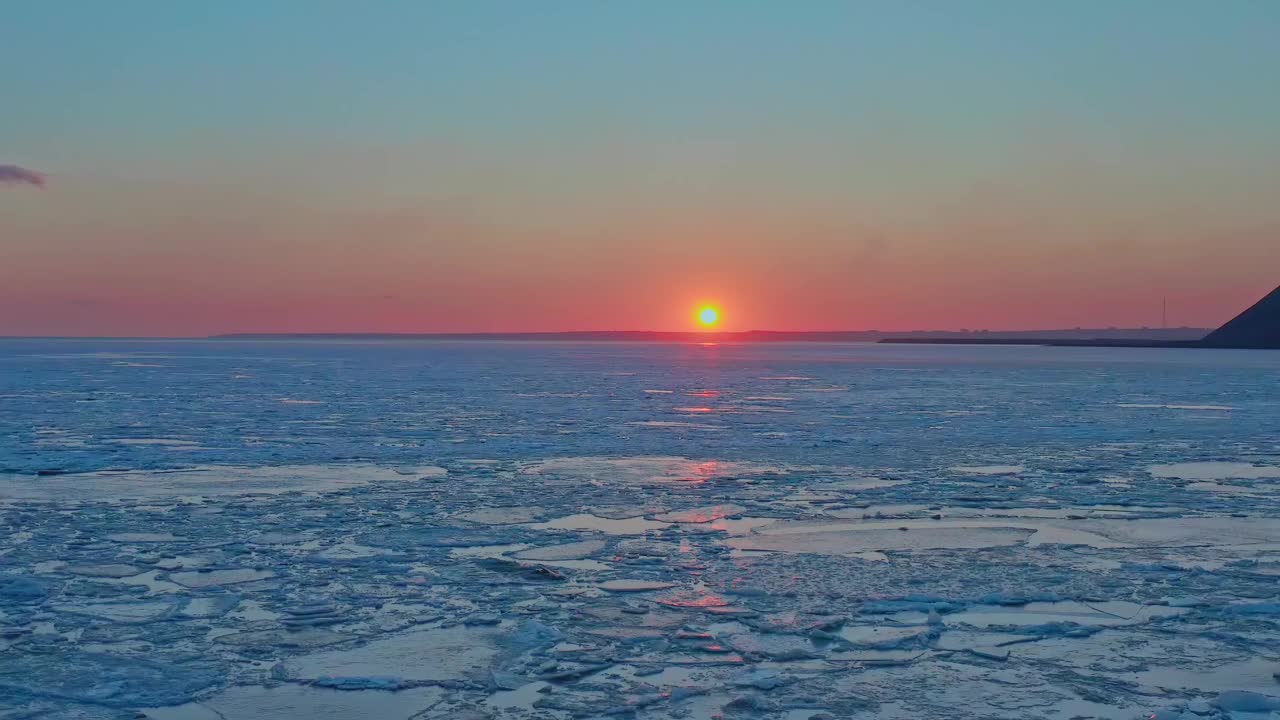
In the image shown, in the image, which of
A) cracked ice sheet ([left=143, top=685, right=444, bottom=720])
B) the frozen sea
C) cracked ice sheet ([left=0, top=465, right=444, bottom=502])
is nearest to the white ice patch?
the frozen sea

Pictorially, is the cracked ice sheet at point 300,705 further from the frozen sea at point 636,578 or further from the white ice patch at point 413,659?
the white ice patch at point 413,659

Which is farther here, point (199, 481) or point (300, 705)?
point (199, 481)

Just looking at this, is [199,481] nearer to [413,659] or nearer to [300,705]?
[413,659]

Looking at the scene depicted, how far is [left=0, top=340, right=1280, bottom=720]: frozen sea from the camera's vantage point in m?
4.02

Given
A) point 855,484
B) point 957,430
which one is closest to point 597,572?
point 855,484

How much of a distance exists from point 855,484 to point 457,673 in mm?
5856

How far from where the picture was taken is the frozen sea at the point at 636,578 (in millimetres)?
4023

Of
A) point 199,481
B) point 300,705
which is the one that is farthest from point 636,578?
point 199,481

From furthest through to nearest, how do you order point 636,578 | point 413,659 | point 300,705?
point 636,578 < point 413,659 < point 300,705

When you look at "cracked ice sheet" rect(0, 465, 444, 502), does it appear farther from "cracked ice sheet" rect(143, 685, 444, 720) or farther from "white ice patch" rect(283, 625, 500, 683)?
"cracked ice sheet" rect(143, 685, 444, 720)

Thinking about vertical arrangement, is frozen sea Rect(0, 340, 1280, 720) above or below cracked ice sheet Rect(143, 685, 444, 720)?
above

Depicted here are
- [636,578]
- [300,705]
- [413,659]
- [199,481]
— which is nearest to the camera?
[300,705]

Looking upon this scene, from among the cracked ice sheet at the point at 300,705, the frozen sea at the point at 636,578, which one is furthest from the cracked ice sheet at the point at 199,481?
the cracked ice sheet at the point at 300,705

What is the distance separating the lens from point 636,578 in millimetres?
5848
